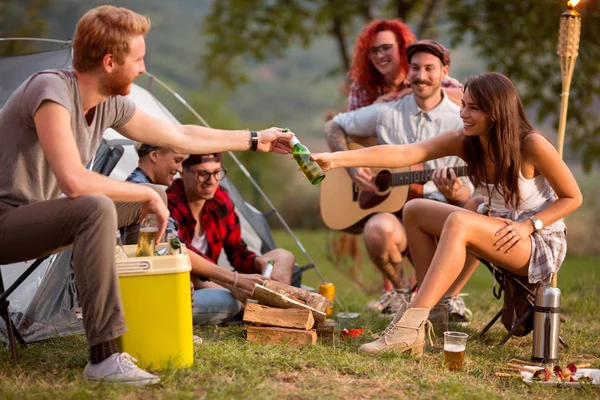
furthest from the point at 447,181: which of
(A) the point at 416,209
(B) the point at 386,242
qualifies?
(A) the point at 416,209

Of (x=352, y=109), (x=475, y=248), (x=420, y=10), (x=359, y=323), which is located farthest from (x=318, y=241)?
(x=475, y=248)

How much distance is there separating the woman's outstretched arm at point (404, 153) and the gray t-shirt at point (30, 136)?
4.29 feet

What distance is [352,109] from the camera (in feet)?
17.8

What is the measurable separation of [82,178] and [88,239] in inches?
8.7

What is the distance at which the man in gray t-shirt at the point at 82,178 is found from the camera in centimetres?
278

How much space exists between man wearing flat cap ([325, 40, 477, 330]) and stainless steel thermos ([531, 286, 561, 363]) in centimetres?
96

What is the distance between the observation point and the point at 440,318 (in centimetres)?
395

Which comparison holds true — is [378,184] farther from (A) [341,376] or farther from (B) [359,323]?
(A) [341,376]

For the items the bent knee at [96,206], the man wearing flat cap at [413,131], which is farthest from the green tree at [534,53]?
the bent knee at [96,206]

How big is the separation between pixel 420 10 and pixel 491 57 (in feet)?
4.47

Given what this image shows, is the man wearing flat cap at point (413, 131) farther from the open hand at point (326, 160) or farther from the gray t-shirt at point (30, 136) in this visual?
the gray t-shirt at point (30, 136)

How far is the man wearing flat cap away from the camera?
460 cm

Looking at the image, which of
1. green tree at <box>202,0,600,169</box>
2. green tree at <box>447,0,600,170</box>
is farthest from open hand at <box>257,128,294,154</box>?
green tree at <box>447,0,600,170</box>

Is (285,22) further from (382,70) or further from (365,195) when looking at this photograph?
(365,195)
